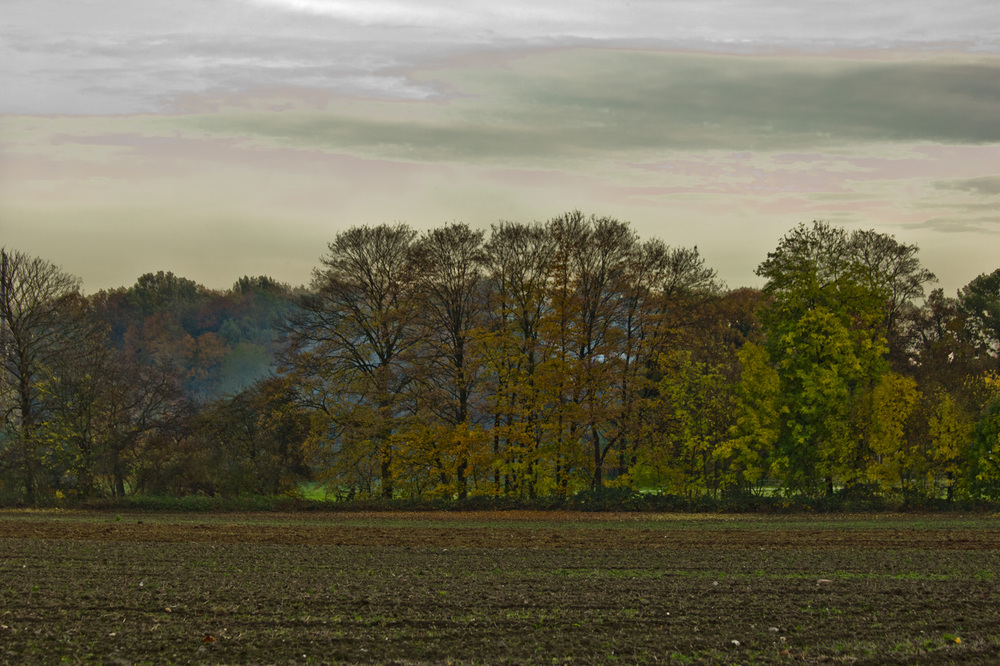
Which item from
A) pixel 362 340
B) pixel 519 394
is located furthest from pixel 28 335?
pixel 519 394

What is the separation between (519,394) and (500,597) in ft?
94.1

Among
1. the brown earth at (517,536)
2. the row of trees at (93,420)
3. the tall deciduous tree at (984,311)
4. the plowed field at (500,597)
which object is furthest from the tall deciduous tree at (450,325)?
the tall deciduous tree at (984,311)

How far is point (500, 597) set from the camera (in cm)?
1791

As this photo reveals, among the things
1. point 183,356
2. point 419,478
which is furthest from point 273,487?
point 183,356

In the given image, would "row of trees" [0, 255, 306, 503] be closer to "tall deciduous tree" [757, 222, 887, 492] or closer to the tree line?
the tree line

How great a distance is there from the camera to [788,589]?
18.9m

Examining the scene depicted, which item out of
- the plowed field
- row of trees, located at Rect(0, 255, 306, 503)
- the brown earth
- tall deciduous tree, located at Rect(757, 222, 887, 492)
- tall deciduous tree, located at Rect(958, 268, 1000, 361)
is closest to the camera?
the plowed field

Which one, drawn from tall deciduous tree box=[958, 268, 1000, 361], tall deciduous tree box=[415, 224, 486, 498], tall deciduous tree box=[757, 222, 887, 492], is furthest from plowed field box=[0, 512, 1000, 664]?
tall deciduous tree box=[958, 268, 1000, 361]

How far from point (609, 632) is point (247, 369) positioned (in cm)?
9015

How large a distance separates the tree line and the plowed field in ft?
46.8

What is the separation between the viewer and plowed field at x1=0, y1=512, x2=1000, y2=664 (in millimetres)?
14227

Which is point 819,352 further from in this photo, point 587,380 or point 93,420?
point 93,420

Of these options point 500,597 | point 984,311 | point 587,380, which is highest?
point 984,311

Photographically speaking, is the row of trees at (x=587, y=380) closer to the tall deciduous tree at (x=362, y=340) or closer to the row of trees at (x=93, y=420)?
the tall deciduous tree at (x=362, y=340)
